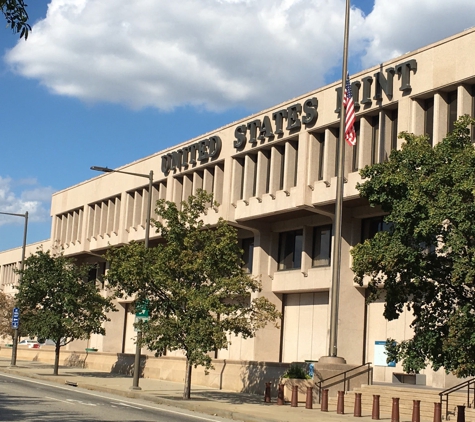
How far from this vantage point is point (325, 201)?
1380 inches

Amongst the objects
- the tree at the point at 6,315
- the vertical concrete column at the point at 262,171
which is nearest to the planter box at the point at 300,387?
the vertical concrete column at the point at 262,171

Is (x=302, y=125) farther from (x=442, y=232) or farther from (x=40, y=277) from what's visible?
(x=442, y=232)

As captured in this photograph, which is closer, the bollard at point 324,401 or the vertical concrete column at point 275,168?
the bollard at point 324,401

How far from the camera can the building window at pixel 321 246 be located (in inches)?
1503

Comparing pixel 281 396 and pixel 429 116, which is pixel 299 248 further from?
pixel 281 396

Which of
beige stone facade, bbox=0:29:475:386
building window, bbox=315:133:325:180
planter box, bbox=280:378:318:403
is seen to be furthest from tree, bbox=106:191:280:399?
building window, bbox=315:133:325:180

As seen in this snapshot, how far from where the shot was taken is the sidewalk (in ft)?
75.4

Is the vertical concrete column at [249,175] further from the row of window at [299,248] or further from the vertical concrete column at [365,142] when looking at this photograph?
the vertical concrete column at [365,142]

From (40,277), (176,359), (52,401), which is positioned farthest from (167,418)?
(40,277)

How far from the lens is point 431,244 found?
1981 centimetres

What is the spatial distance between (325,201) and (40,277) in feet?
53.6

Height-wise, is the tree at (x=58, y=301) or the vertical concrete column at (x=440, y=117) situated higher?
the vertical concrete column at (x=440, y=117)

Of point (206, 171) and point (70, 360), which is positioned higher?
point (206, 171)

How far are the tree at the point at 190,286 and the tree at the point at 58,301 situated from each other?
12852 mm
